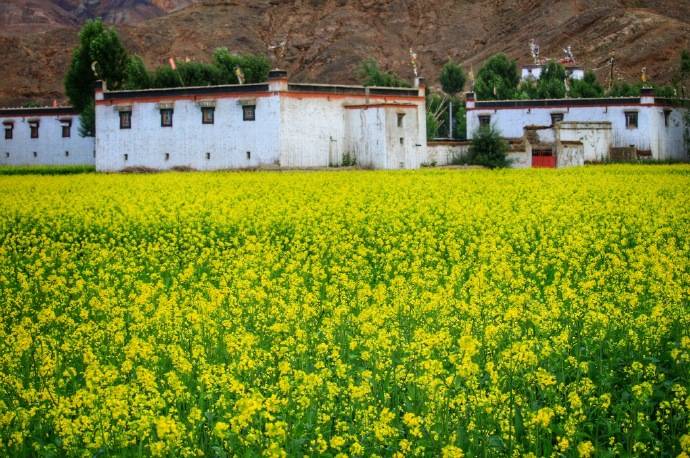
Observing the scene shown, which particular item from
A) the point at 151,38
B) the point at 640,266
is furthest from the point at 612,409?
the point at 151,38

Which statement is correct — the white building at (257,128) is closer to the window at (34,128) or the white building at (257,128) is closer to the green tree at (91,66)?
the window at (34,128)

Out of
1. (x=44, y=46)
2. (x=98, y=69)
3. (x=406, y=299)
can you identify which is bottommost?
(x=406, y=299)

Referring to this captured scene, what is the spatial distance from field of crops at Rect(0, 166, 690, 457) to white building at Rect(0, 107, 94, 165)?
52295mm

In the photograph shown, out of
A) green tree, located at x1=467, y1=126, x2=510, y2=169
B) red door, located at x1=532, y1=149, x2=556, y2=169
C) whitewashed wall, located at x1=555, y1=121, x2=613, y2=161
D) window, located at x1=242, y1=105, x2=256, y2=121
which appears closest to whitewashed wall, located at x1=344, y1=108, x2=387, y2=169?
window, located at x1=242, y1=105, x2=256, y2=121

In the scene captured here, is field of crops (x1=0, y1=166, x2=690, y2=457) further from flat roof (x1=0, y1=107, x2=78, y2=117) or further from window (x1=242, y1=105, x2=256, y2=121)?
flat roof (x1=0, y1=107, x2=78, y2=117)

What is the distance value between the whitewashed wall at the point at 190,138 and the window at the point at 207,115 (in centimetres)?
20

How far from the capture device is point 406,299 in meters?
13.1

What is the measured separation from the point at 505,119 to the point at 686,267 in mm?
49675

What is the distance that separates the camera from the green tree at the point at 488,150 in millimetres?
55406

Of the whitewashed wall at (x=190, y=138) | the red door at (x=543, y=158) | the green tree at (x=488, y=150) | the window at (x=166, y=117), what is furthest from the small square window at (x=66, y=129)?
the red door at (x=543, y=158)

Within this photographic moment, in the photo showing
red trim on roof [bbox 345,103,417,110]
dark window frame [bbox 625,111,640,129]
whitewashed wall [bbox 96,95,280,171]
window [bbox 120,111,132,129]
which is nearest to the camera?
whitewashed wall [bbox 96,95,280,171]

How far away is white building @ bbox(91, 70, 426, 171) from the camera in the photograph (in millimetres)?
53031

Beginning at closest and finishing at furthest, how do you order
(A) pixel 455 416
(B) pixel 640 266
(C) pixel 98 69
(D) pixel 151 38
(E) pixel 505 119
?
(A) pixel 455 416 < (B) pixel 640 266 < (E) pixel 505 119 < (C) pixel 98 69 < (D) pixel 151 38

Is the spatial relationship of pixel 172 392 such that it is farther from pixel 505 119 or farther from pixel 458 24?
pixel 458 24
